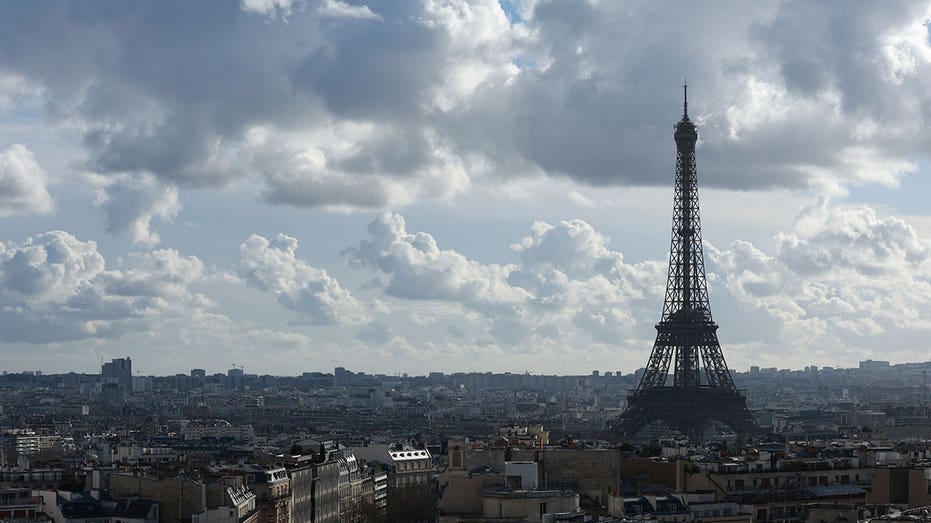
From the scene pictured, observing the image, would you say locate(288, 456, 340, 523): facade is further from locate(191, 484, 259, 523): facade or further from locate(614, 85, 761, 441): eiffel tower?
locate(614, 85, 761, 441): eiffel tower

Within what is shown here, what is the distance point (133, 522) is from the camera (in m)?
70.0

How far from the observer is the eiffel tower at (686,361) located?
16262cm

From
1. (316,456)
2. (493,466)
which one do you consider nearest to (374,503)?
(316,456)

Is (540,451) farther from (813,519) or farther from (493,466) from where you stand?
(813,519)

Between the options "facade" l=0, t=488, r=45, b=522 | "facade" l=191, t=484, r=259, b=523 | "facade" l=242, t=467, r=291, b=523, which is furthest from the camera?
"facade" l=242, t=467, r=291, b=523

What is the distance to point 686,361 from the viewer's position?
16738cm

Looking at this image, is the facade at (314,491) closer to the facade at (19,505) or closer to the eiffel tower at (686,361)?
the facade at (19,505)

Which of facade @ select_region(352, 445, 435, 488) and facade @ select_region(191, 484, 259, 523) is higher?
facade @ select_region(352, 445, 435, 488)

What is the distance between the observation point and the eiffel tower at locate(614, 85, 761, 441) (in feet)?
534

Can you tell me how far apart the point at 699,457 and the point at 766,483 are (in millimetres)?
10202

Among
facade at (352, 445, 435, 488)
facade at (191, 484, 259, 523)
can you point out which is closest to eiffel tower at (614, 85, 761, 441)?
facade at (352, 445, 435, 488)

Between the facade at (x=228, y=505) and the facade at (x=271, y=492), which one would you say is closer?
the facade at (x=228, y=505)

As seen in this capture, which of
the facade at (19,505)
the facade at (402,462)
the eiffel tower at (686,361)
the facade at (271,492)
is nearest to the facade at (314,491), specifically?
the facade at (271,492)

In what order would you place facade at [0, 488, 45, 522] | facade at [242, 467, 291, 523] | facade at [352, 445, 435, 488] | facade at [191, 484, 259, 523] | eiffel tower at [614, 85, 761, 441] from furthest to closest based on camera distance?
eiffel tower at [614, 85, 761, 441] < facade at [352, 445, 435, 488] < facade at [242, 467, 291, 523] < facade at [191, 484, 259, 523] < facade at [0, 488, 45, 522]
